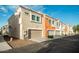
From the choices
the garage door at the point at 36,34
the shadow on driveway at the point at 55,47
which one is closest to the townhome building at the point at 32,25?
the garage door at the point at 36,34

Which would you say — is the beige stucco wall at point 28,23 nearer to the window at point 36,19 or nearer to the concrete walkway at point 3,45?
the window at point 36,19

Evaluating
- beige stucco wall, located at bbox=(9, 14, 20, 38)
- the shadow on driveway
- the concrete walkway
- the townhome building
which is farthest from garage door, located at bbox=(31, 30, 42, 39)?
the concrete walkway

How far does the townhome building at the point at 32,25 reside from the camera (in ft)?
12.3

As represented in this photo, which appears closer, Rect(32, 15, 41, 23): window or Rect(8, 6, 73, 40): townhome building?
Rect(8, 6, 73, 40): townhome building

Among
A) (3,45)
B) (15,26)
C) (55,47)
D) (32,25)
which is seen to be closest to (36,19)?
(32,25)

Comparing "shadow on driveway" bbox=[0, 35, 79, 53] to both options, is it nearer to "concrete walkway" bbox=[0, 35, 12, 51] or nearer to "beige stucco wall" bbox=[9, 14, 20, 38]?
"concrete walkway" bbox=[0, 35, 12, 51]

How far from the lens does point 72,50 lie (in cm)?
375

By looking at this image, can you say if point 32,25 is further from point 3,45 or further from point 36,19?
point 3,45

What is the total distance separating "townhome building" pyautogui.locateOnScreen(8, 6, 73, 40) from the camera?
12.3ft

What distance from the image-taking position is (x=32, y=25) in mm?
3824
